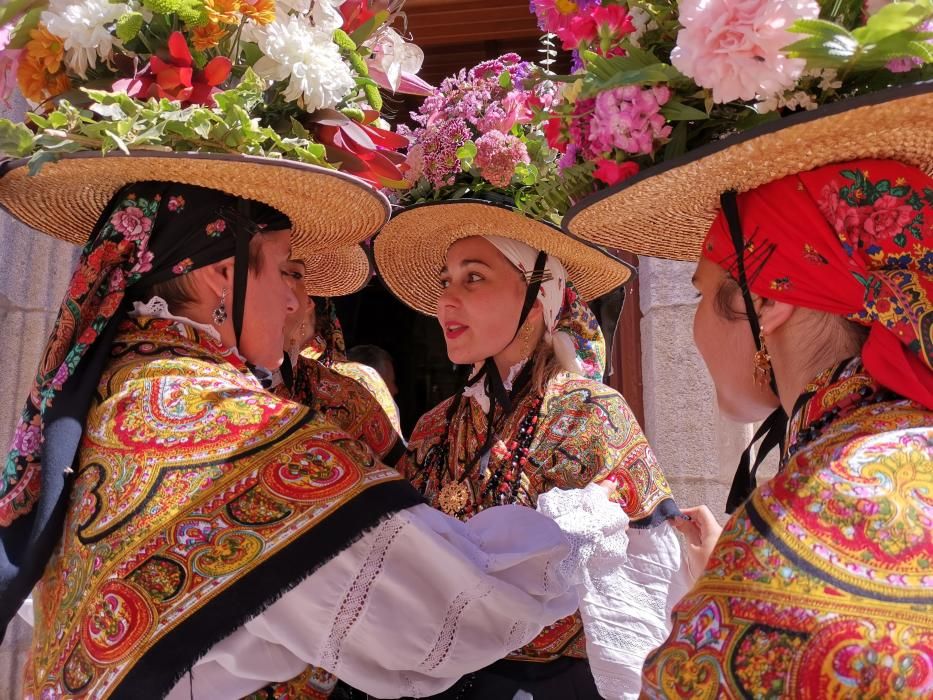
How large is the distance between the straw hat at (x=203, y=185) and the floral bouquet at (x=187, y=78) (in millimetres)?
44

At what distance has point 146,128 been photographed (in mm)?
2006

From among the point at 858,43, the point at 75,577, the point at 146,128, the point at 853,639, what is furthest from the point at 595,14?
the point at 75,577

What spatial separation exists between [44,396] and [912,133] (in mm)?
1750

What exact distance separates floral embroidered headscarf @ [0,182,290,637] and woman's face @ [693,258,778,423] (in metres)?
1.10

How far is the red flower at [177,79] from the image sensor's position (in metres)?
2.08

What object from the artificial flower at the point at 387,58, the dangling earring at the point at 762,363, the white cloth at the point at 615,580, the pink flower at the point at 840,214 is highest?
the pink flower at the point at 840,214

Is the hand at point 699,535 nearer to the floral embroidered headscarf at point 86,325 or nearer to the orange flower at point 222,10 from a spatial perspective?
the floral embroidered headscarf at point 86,325

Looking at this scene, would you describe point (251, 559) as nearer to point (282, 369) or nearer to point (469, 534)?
point (469, 534)

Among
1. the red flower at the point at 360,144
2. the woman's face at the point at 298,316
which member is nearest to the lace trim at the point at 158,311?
the woman's face at the point at 298,316

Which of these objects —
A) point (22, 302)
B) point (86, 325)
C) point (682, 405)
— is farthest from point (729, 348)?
point (22, 302)

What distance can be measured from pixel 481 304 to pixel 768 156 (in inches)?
59.9

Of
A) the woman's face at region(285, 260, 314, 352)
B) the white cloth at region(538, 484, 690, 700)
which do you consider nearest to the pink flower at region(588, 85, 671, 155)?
the white cloth at region(538, 484, 690, 700)

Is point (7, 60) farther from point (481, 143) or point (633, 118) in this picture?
point (633, 118)

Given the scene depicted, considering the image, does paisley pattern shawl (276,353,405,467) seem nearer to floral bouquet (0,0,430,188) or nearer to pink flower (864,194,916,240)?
floral bouquet (0,0,430,188)
